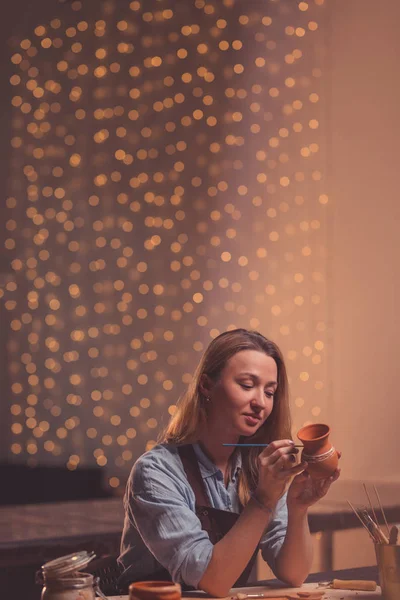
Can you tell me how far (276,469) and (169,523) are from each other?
225 mm

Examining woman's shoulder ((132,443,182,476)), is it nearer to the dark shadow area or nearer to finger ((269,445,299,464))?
finger ((269,445,299,464))

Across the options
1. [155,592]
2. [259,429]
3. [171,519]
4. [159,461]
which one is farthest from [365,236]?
[155,592]

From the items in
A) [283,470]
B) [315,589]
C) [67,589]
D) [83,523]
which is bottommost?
[83,523]

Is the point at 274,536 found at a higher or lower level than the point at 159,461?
lower

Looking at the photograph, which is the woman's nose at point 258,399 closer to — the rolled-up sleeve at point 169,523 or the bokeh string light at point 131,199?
the rolled-up sleeve at point 169,523

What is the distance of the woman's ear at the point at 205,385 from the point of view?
5.84ft

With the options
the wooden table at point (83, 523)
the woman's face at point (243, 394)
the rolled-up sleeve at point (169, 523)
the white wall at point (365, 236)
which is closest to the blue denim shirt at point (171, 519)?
the rolled-up sleeve at point (169, 523)

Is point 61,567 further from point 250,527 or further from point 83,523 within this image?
point 83,523

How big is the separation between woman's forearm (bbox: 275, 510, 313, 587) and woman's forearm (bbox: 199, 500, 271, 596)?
148mm

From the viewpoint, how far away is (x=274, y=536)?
71.8 inches

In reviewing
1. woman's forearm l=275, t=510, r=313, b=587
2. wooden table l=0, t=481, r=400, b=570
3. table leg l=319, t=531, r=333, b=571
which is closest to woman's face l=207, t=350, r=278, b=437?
woman's forearm l=275, t=510, r=313, b=587

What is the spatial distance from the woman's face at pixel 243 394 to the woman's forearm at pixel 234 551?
18cm

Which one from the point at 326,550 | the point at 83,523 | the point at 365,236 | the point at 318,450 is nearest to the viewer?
the point at 318,450

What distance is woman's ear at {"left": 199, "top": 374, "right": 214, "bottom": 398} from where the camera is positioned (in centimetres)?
178
